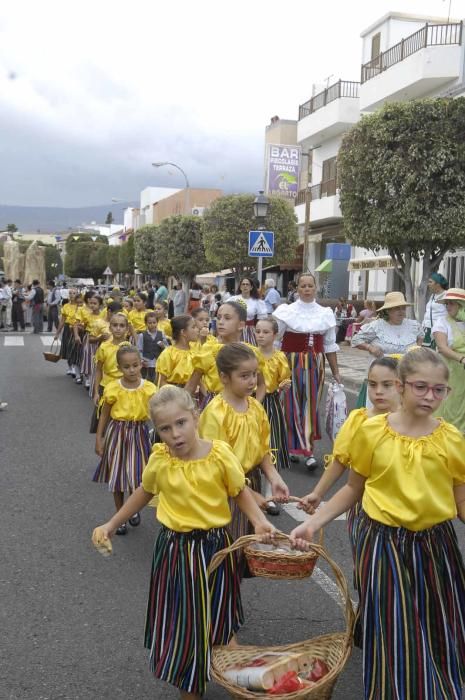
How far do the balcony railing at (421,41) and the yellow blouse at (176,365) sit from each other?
20425 millimetres

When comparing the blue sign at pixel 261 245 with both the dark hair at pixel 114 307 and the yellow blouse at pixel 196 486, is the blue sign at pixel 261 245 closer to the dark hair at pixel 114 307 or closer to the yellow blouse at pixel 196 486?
the dark hair at pixel 114 307

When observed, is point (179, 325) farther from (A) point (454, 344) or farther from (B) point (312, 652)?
(B) point (312, 652)

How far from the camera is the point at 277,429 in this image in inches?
275

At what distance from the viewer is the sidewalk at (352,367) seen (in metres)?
14.9

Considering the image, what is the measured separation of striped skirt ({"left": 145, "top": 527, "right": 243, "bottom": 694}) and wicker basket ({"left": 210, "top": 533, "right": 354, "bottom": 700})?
94 mm

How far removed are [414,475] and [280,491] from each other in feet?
3.68

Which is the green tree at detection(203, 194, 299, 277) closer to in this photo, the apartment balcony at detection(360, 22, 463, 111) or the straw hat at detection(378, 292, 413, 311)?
the apartment balcony at detection(360, 22, 463, 111)

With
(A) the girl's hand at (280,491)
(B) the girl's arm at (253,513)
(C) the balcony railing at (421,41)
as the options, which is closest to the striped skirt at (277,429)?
(A) the girl's hand at (280,491)

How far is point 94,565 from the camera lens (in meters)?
5.34

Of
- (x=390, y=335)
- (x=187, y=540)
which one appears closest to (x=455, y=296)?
(x=390, y=335)

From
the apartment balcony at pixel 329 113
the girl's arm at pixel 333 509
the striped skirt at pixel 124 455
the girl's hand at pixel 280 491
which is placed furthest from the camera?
the apartment balcony at pixel 329 113

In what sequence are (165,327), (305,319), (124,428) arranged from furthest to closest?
(165,327)
(305,319)
(124,428)

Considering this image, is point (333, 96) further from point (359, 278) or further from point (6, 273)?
point (6, 273)

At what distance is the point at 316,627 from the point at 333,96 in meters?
30.6
